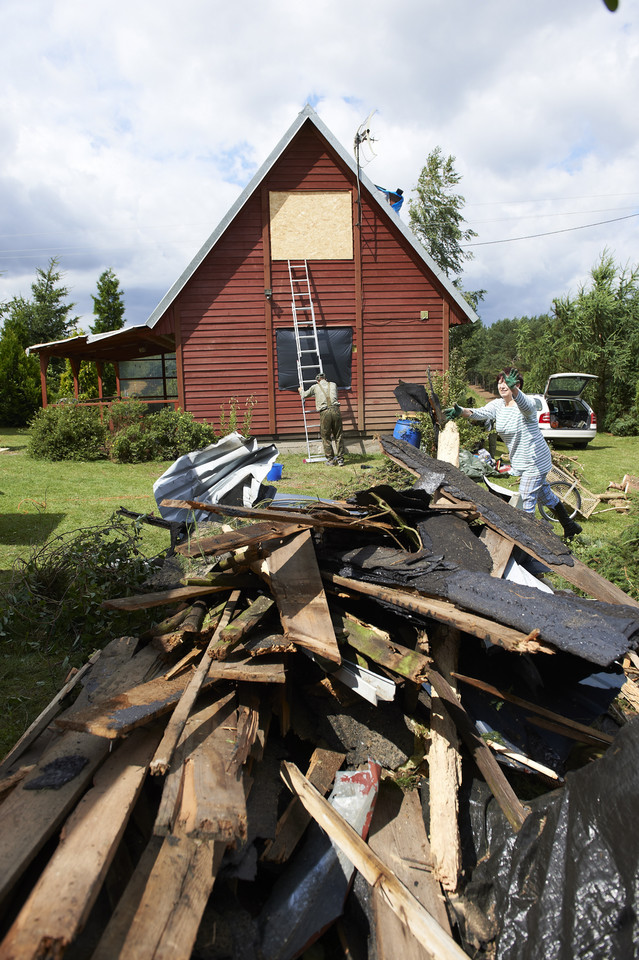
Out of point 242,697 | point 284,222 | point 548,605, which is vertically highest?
point 284,222

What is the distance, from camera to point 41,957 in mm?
1479

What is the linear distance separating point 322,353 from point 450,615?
38.7ft

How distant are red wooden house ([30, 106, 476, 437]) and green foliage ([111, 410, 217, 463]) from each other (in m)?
0.91

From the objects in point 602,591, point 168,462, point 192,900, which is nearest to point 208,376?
point 168,462

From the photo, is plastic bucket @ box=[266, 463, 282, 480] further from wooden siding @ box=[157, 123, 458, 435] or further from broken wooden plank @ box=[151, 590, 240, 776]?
wooden siding @ box=[157, 123, 458, 435]

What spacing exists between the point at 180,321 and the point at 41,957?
43.5ft

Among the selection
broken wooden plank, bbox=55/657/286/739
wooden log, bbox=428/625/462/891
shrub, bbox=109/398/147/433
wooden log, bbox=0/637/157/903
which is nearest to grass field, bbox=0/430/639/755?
wooden log, bbox=0/637/157/903

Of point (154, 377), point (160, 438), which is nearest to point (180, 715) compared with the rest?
point (160, 438)

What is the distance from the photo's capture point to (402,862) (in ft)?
7.75

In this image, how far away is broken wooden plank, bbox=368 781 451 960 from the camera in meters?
1.97

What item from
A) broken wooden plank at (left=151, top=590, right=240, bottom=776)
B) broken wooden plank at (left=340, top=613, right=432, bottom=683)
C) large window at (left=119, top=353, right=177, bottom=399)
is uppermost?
large window at (left=119, top=353, right=177, bottom=399)

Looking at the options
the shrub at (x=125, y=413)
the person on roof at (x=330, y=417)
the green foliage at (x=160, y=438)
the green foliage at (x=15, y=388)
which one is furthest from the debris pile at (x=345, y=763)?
the green foliage at (x=15, y=388)

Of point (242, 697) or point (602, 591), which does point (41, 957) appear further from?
point (602, 591)

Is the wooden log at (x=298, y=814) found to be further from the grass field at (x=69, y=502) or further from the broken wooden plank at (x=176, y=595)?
the grass field at (x=69, y=502)
